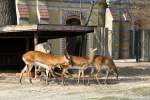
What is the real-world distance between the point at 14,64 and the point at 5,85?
6693 mm

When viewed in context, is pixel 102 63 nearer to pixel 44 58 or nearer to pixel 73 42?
pixel 44 58

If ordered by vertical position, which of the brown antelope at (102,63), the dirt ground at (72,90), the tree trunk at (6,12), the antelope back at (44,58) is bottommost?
the dirt ground at (72,90)

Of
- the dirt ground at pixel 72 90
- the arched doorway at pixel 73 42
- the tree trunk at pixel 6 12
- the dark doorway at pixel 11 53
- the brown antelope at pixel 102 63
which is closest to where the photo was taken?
the dirt ground at pixel 72 90

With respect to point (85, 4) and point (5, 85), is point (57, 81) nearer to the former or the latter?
point (5, 85)

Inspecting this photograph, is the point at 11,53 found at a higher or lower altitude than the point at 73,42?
higher

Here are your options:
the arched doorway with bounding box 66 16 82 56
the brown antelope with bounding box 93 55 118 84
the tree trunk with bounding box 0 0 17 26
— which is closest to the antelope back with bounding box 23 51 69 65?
the brown antelope with bounding box 93 55 118 84

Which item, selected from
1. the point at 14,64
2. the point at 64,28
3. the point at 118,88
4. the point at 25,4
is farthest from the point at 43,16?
the point at 118,88

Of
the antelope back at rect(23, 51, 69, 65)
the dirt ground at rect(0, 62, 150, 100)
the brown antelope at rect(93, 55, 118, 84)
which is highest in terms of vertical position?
the antelope back at rect(23, 51, 69, 65)

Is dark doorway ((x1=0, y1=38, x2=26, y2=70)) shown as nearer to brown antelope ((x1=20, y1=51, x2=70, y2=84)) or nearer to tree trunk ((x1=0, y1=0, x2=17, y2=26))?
tree trunk ((x1=0, y1=0, x2=17, y2=26))

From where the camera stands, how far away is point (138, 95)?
1697 centimetres

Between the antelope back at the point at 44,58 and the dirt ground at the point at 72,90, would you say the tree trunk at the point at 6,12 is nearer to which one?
the dirt ground at the point at 72,90

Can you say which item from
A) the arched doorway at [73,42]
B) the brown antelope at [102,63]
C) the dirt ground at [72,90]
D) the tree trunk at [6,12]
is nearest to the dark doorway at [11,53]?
the tree trunk at [6,12]

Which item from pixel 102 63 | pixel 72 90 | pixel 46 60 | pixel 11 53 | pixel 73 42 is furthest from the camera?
pixel 73 42

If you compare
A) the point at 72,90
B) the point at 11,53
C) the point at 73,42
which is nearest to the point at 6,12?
the point at 11,53
